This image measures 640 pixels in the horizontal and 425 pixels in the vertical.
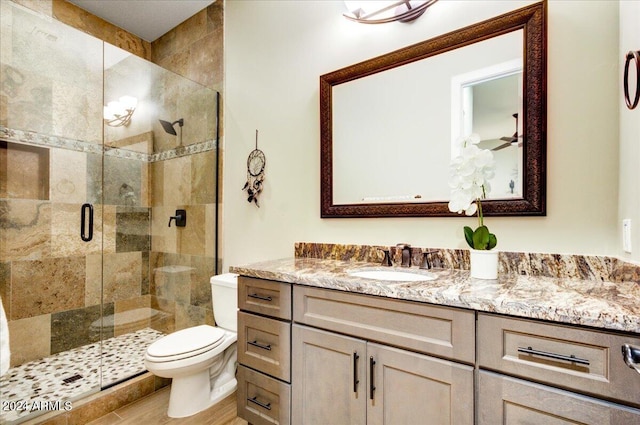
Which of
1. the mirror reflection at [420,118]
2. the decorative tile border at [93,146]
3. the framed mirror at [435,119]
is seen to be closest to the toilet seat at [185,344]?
the framed mirror at [435,119]

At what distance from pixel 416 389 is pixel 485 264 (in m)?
0.53

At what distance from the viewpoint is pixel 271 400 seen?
4.64 feet

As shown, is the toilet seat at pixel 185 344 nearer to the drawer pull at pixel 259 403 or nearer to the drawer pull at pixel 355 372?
the drawer pull at pixel 259 403

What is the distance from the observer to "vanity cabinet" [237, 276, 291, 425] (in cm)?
136

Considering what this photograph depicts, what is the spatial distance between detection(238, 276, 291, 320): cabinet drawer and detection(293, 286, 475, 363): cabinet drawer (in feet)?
0.18

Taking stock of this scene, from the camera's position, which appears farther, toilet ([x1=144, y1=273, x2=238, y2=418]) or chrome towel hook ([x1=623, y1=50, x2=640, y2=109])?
toilet ([x1=144, y1=273, x2=238, y2=418])

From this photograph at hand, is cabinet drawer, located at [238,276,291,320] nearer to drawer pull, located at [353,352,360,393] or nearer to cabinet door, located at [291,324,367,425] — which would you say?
cabinet door, located at [291,324,367,425]

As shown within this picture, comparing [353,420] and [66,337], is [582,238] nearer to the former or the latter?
[353,420]

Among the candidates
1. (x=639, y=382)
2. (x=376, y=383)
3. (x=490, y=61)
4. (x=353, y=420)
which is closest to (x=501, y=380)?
Answer: (x=639, y=382)

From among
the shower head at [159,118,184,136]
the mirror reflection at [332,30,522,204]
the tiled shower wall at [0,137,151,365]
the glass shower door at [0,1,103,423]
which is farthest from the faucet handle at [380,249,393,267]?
the tiled shower wall at [0,137,151,365]

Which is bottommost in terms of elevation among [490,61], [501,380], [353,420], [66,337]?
[66,337]

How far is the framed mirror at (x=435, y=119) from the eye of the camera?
1.29 meters

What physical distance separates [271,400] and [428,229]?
1115 mm

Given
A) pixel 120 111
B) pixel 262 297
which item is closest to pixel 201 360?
pixel 262 297
